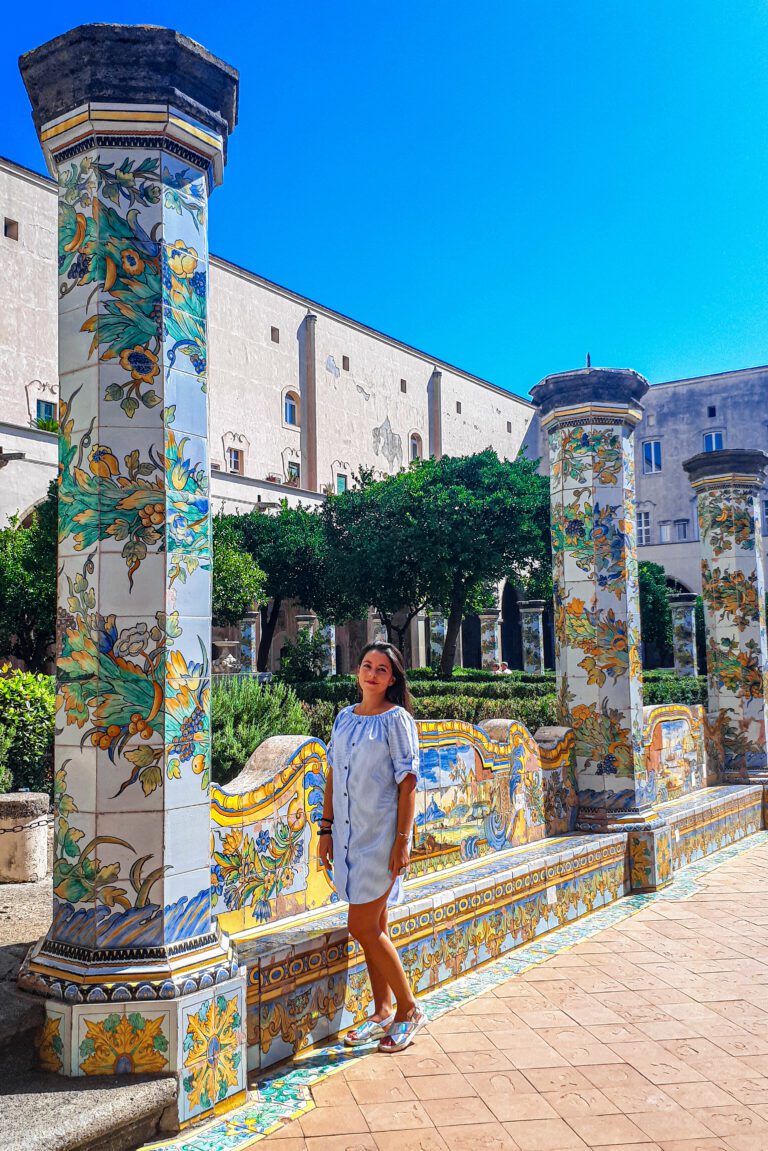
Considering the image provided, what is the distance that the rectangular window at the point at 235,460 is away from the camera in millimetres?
28503

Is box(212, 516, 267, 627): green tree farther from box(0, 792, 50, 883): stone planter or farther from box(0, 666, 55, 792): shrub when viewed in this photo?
box(0, 792, 50, 883): stone planter

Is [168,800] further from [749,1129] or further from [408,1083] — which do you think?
[749,1129]

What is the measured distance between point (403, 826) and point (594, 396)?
366cm

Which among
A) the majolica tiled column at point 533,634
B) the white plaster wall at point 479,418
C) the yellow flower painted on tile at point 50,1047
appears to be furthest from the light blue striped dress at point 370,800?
the white plaster wall at point 479,418

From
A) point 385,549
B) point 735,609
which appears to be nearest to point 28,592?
point 385,549

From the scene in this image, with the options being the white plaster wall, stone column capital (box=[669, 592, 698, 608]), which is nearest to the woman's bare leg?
stone column capital (box=[669, 592, 698, 608])

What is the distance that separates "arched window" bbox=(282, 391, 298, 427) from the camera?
31022mm

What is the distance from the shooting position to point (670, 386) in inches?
1503

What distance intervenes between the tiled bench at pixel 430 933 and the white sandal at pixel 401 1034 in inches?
10.1


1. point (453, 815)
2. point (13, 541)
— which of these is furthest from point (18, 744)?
point (13, 541)

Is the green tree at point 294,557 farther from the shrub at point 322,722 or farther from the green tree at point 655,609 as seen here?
the shrub at point 322,722

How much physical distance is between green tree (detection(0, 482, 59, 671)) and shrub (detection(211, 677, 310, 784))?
828 centimetres

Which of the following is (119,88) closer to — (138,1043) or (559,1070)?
(138,1043)

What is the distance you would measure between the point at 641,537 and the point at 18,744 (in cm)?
3414
